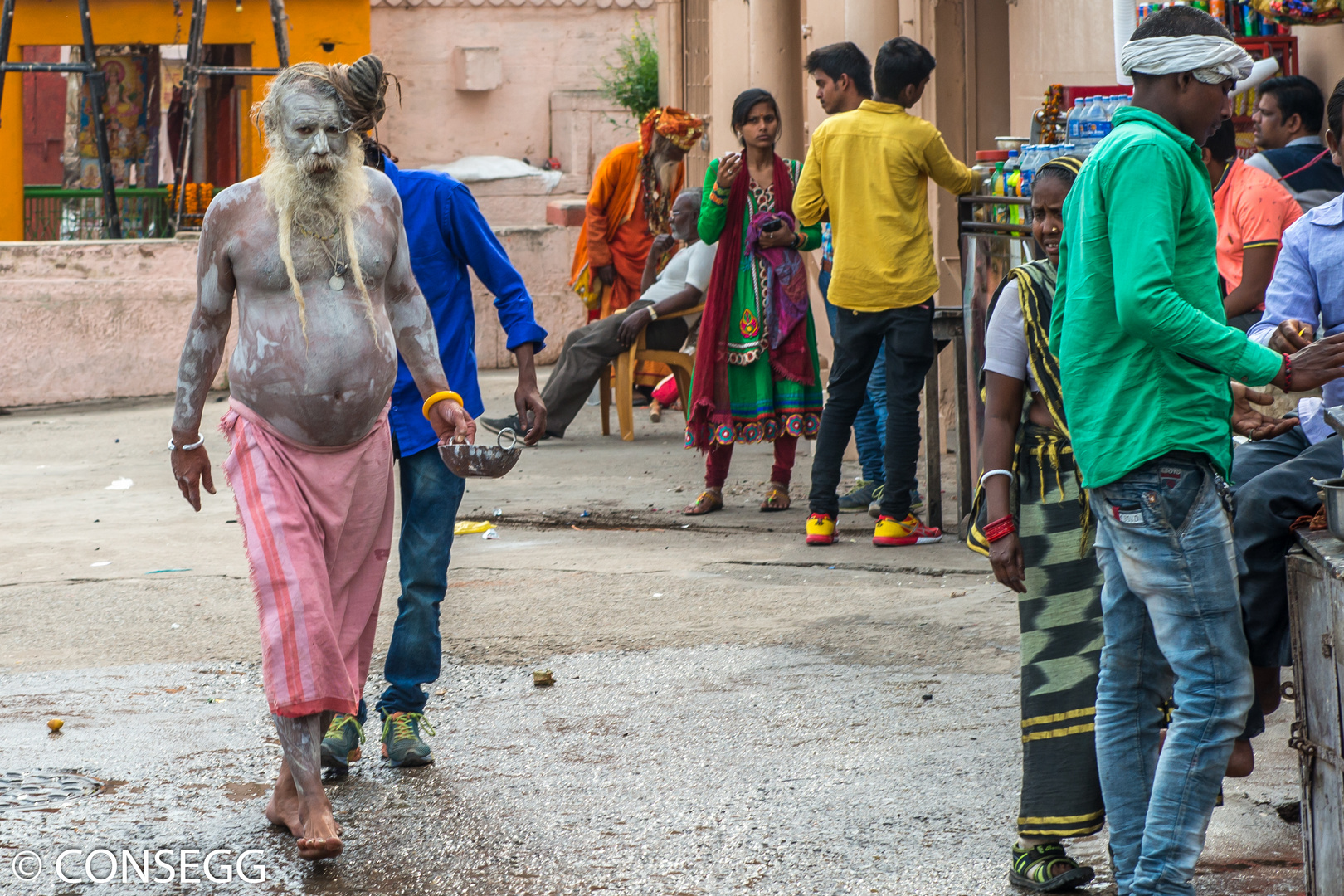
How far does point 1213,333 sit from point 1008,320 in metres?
0.65

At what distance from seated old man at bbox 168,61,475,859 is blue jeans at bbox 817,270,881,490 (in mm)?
3863

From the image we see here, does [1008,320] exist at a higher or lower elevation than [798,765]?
higher

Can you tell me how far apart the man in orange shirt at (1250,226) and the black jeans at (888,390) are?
1727mm

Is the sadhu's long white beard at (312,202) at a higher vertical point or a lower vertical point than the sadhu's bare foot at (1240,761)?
higher

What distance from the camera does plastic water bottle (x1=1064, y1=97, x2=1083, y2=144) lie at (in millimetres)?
5867

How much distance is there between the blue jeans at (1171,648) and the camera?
3168 mm

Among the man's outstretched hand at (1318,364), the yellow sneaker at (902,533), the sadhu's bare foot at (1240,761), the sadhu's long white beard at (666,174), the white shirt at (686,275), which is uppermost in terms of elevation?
the sadhu's long white beard at (666,174)

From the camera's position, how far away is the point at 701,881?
3.73 meters

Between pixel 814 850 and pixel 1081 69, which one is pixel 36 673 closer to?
pixel 814 850

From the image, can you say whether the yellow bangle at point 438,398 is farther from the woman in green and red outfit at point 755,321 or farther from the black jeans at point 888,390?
the woman in green and red outfit at point 755,321

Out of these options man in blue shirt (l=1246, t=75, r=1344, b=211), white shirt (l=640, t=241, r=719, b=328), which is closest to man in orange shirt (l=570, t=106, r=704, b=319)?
white shirt (l=640, t=241, r=719, b=328)

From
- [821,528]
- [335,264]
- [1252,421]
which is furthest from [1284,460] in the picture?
[821,528]

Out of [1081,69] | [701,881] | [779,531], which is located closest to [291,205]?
[701,881]

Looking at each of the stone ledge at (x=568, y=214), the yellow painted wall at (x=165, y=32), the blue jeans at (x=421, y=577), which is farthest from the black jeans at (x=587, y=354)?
the yellow painted wall at (x=165, y=32)
